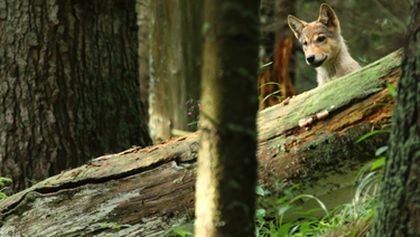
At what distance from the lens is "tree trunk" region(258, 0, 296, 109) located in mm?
11195

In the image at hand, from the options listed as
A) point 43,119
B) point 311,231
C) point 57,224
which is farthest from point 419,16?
point 43,119

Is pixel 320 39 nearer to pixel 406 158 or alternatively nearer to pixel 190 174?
pixel 190 174

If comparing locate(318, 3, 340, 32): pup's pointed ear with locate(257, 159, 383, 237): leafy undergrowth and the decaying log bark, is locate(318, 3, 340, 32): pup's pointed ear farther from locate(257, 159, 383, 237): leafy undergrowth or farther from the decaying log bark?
locate(257, 159, 383, 237): leafy undergrowth

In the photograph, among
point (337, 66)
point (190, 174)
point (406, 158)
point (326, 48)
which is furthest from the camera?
point (326, 48)

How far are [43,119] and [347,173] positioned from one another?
2.94 meters

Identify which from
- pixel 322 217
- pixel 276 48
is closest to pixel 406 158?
pixel 322 217

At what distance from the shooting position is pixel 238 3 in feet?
8.46

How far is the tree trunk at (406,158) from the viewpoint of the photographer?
11.5ft

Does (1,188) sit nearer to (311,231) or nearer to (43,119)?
(43,119)

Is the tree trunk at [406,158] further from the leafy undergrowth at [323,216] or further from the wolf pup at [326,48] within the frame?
the wolf pup at [326,48]

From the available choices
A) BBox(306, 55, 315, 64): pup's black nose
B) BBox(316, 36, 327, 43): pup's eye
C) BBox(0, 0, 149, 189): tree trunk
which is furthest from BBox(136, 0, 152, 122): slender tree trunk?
→ BBox(0, 0, 149, 189): tree trunk

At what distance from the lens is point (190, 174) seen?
18.0 feet

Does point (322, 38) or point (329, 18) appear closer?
point (322, 38)

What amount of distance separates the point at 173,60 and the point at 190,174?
773 centimetres
